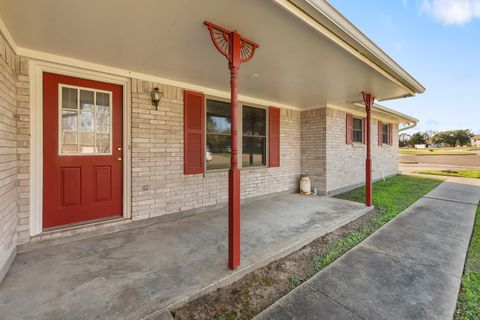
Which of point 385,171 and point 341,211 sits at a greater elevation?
point 385,171

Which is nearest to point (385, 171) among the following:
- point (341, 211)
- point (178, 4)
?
point (341, 211)

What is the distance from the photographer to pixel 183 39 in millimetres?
2410

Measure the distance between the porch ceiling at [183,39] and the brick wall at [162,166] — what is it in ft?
1.56

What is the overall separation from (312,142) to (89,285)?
5.63 metres

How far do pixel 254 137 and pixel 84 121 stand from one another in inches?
138

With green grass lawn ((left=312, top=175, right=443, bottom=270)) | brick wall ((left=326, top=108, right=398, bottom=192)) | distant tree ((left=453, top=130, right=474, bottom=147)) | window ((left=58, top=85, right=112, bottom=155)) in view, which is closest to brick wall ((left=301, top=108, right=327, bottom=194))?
brick wall ((left=326, top=108, right=398, bottom=192))

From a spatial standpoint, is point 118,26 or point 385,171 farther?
point 385,171

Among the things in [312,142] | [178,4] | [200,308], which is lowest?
[200,308]

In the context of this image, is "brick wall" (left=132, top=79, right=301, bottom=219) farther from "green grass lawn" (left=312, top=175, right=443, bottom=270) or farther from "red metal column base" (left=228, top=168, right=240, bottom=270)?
"green grass lawn" (left=312, top=175, right=443, bottom=270)

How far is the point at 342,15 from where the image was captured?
6.96ft

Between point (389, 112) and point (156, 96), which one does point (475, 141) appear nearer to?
point (389, 112)

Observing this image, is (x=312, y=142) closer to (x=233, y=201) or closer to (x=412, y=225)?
(x=412, y=225)

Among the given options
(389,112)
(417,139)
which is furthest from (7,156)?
(417,139)

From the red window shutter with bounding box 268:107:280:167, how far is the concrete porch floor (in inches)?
77.8
